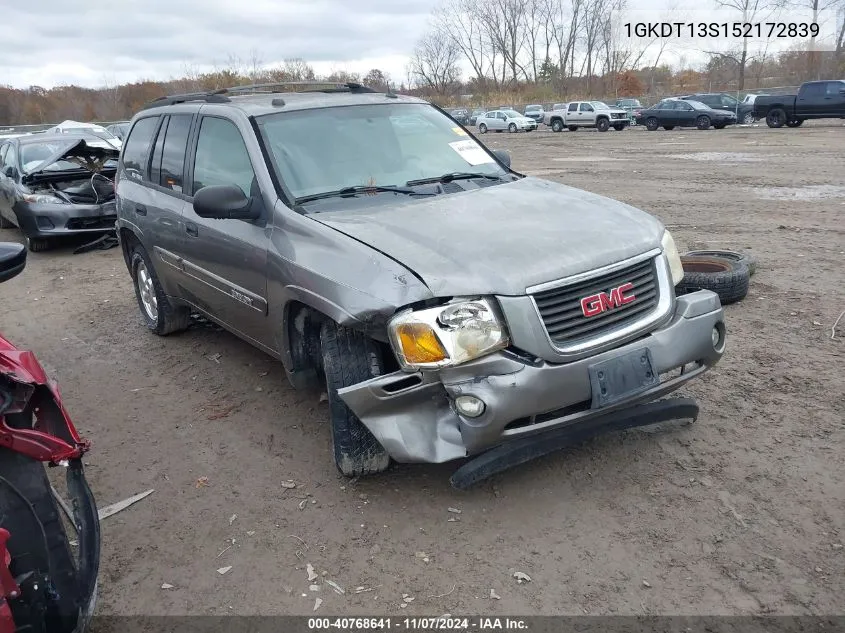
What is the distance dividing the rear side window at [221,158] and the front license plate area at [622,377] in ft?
7.35

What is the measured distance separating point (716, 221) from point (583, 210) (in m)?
6.51

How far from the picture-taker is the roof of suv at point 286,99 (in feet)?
14.5

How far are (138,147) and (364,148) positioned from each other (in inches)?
98.1

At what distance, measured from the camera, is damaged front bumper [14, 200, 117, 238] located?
990cm

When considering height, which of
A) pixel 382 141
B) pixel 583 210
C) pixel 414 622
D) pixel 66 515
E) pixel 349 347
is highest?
pixel 382 141

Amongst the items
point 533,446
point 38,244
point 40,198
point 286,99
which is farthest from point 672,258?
point 38,244

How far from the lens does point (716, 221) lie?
948cm

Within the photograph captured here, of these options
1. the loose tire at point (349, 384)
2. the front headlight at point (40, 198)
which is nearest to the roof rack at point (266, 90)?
the loose tire at point (349, 384)

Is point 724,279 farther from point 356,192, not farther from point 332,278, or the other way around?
point 332,278

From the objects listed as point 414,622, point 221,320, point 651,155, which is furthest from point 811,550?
point 651,155

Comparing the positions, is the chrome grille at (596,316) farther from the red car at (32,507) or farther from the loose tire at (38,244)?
the loose tire at (38,244)

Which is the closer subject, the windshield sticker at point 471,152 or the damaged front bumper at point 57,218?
the windshield sticker at point 471,152

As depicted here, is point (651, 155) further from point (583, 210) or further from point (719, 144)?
point (583, 210)

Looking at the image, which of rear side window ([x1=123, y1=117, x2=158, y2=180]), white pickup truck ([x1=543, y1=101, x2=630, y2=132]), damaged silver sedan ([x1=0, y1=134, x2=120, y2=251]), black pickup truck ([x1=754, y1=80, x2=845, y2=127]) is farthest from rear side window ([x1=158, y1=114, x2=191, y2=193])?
white pickup truck ([x1=543, y1=101, x2=630, y2=132])
